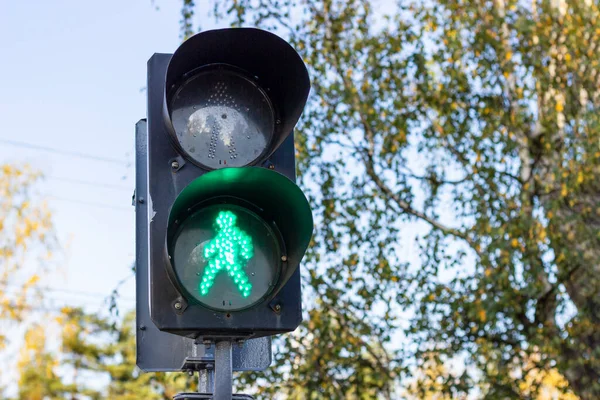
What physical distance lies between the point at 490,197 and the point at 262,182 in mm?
6397

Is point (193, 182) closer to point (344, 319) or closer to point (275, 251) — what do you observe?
point (275, 251)

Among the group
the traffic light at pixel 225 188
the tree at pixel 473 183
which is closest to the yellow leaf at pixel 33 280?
the tree at pixel 473 183

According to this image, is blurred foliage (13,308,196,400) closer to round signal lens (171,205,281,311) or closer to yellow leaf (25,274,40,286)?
yellow leaf (25,274,40,286)

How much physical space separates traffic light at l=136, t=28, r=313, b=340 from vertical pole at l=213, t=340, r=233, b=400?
0.11 feet

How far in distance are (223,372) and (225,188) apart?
0.54 meters

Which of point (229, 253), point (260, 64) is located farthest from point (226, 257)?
point (260, 64)

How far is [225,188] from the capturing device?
277cm

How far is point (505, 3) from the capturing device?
941 cm

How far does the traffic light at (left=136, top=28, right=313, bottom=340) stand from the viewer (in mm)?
2664

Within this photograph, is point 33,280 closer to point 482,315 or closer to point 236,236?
point 482,315

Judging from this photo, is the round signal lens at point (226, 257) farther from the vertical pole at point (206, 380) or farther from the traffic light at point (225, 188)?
the vertical pole at point (206, 380)

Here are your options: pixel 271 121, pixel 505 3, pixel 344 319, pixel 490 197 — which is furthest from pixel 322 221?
pixel 271 121

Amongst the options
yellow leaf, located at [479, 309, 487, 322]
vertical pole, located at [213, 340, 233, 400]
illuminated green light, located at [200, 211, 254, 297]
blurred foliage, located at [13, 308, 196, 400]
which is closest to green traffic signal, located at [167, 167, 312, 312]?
illuminated green light, located at [200, 211, 254, 297]

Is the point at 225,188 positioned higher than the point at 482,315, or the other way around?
the point at 482,315
